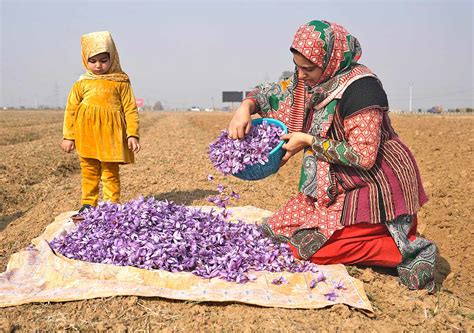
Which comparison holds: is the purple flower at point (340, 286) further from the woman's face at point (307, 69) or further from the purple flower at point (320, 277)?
the woman's face at point (307, 69)

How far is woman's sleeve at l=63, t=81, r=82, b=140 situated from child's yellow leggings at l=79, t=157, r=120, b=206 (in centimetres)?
32

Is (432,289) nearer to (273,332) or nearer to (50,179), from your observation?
(273,332)

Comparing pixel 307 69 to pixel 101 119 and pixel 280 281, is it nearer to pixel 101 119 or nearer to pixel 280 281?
pixel 280 281

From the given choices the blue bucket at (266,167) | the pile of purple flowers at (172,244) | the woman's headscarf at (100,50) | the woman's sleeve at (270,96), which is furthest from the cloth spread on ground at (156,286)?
the woman's headscarf at (100,50)

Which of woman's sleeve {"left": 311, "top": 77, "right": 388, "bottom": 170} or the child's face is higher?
the child's face

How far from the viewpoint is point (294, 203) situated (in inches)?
165

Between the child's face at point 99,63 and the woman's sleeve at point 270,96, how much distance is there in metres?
1.82

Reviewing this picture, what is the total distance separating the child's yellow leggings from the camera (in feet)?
17.1

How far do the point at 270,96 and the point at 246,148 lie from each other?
26.5 inches

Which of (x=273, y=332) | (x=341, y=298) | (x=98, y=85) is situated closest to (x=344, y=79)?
(x=341, y=298)

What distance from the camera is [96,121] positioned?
5066 mm

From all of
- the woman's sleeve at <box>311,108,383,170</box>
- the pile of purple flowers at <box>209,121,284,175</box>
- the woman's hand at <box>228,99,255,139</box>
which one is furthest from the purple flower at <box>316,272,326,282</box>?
the woman's hand at <box>228,99,255,139</box>

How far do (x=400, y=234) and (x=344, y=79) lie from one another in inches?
53.0

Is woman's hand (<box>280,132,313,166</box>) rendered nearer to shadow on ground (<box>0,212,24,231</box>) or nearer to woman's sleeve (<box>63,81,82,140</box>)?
woman's sleeve (<box>63,81,82,140</box>)
